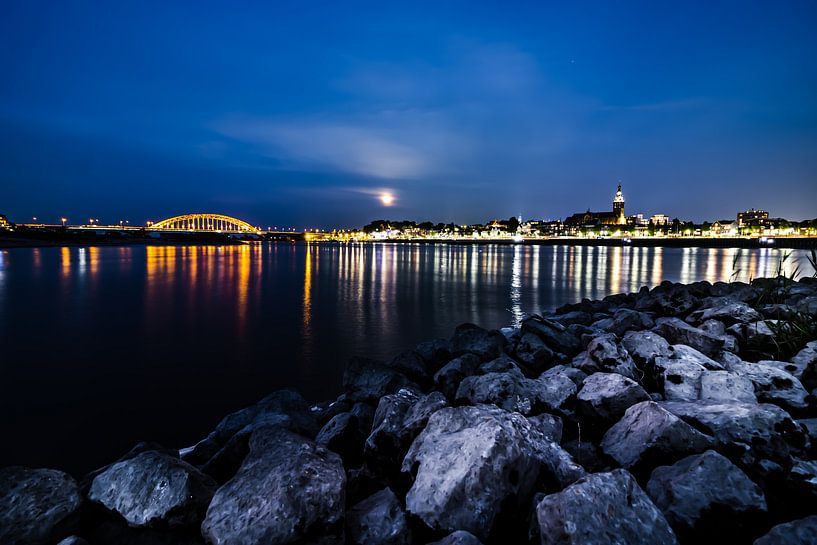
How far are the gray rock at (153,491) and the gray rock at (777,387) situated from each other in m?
5.05

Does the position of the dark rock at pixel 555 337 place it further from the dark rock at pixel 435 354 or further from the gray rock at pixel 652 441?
the gray rock at pixel 652 441

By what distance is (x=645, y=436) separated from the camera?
10.5ft

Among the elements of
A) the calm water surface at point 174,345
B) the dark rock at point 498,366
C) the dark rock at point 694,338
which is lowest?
the calm water surface at point 174,345

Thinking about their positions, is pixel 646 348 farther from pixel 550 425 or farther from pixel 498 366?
pixel 550 425

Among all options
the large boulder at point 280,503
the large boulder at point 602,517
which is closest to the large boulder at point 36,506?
the large boulder at point 280,503

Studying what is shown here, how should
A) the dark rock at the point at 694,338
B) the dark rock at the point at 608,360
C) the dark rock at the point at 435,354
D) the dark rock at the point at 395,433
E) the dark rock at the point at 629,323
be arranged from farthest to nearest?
1. the dark rock at the point at 629,323
2. the dark rock at the point at 435,354
3. the dark rock at the point at 694,338
4. the dark rock at the point at 608,360
5. the dark rock at the point at 395,433

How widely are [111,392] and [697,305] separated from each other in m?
11.4

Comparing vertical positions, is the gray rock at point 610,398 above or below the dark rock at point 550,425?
above

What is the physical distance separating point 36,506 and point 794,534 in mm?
4323

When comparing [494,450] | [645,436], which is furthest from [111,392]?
[645,436]

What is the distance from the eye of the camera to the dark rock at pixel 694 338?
5387 millimetres

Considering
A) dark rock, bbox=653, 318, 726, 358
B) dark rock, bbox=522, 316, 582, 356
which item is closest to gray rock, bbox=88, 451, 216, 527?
dark rock, bbox=522, 316, 582, 356

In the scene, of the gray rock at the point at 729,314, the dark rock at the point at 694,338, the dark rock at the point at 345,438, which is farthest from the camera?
the gray rock at the point at 729,314

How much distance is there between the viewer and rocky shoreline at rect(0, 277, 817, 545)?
2.46 meters
